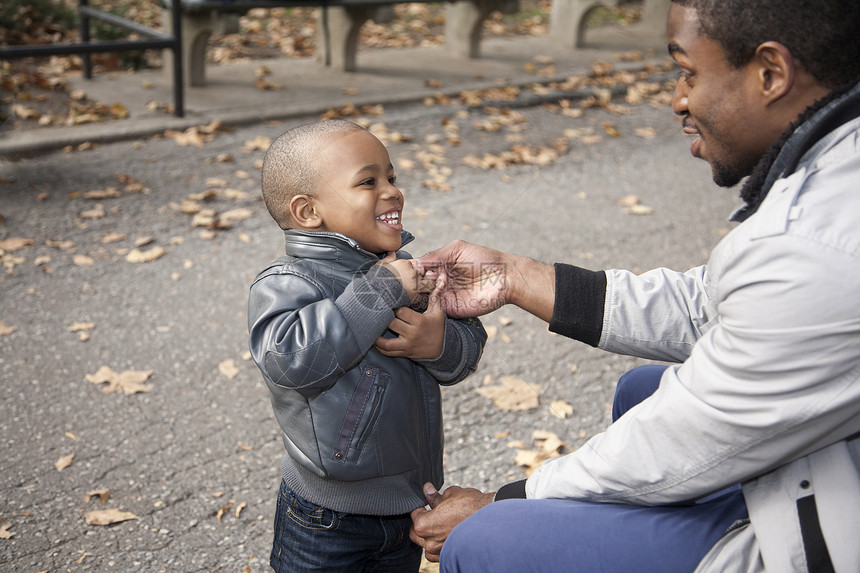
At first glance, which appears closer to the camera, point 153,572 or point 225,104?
point 153,572

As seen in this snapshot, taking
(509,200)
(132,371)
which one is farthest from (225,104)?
(132,371)

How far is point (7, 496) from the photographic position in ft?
8.74

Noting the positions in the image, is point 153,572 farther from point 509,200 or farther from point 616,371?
point 509,200

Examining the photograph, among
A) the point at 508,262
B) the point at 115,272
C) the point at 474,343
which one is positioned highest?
the point at 508,262

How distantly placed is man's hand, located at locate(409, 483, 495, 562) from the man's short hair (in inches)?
44.7

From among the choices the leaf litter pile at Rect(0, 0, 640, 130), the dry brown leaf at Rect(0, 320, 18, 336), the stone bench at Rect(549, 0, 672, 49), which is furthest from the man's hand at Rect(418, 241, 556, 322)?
the stone bench at Rect(549, 0, 672, 49)

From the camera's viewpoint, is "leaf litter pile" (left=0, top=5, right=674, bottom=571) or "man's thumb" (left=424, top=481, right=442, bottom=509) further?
"leaf litter pile" (left=0, top=5, right=674, bottom=571)

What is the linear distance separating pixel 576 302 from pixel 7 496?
1924 mm

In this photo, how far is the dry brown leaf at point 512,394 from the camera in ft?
10.8

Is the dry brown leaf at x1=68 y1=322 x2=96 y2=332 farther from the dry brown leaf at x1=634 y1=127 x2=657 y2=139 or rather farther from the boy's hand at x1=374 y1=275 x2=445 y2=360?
the dry brown leaf at x1=634 y1=127 x2=657 y2=139

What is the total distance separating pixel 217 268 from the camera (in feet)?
13.6

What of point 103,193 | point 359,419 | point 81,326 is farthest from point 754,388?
point 103,193

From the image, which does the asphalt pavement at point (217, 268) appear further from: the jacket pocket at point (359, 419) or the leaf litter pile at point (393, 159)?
the jacket pocket at point (359, 419)

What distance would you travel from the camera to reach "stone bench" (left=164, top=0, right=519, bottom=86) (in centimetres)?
608
